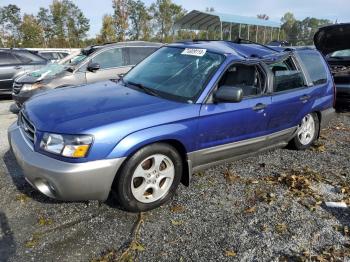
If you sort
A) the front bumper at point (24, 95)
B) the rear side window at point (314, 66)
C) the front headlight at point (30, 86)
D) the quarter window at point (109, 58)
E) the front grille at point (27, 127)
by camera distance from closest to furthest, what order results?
the front grille at point (27, 127), the rear side window at point (314, 66), the front bumper at point (24, 95), the front headlight at point (30, 86), the quarter window at point (109, 58)

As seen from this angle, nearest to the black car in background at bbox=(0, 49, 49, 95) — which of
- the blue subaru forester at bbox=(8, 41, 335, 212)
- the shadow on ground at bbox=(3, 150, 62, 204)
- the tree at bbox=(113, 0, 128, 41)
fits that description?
the shadow on ground at bbox=(3, 150, 62, 204)

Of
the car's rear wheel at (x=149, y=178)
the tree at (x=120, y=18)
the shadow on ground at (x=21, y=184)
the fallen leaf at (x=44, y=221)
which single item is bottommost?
the fallen leaf at (x=44, y=221)

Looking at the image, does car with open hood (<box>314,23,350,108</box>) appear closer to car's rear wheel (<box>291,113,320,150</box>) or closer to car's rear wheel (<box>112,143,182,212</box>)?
car's rear wheel (<box>291,113,320,150</box>)

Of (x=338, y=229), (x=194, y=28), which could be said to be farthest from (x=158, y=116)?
(x=194, y=28)

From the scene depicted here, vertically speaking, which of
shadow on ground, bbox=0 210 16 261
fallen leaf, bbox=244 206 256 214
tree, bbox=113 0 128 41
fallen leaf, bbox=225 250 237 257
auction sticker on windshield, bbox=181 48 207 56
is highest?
tree, bbox=113 0 128 41

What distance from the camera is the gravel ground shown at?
9.34 feet

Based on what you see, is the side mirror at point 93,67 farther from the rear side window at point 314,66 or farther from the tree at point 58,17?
the tree at point 58,17

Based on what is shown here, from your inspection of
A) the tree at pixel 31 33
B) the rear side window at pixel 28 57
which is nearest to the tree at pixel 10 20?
the tree at pixel 31 33

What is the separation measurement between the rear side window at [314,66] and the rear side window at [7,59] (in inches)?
338

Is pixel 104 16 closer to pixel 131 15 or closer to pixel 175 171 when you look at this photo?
pixel 131 15

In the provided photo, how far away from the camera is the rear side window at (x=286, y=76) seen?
176 inches

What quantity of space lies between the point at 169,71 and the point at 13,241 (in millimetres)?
2444

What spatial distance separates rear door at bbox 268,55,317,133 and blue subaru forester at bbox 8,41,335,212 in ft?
0.05

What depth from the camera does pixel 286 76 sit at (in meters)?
4.67
